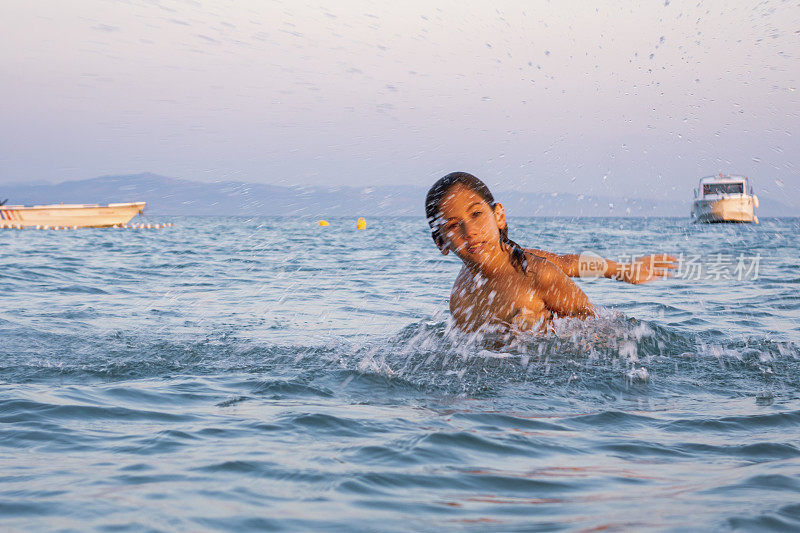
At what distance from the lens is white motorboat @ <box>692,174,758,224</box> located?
143 ft

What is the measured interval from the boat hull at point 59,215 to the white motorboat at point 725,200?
39548mm

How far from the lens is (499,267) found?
183 inches

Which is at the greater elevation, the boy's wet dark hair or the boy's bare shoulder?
→ the boy's wet dark hair

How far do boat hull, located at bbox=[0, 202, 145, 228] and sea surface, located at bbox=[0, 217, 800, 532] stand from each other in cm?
4728

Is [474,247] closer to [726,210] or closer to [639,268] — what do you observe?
[639,268]

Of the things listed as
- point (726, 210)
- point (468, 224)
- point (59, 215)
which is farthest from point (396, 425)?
point (59, 215)

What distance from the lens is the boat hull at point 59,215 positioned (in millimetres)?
50094

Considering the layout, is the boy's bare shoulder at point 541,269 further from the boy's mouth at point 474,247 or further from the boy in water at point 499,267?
the boy's mouth at point 474,247

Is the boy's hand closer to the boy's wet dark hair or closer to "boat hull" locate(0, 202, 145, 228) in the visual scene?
the boy's wet dark hair

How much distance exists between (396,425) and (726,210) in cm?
4700

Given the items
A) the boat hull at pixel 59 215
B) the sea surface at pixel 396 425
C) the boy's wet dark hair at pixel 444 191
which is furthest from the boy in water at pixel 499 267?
the boat hull at pixel 59 215

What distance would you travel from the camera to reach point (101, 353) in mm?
5449

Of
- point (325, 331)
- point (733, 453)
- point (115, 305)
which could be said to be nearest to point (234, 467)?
point (733, 453)

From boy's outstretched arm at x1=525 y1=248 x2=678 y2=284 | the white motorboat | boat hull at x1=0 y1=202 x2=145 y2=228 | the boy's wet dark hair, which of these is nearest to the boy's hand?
boy's outstretched arm at x1=525 y1=248 x2=678 y2=284
